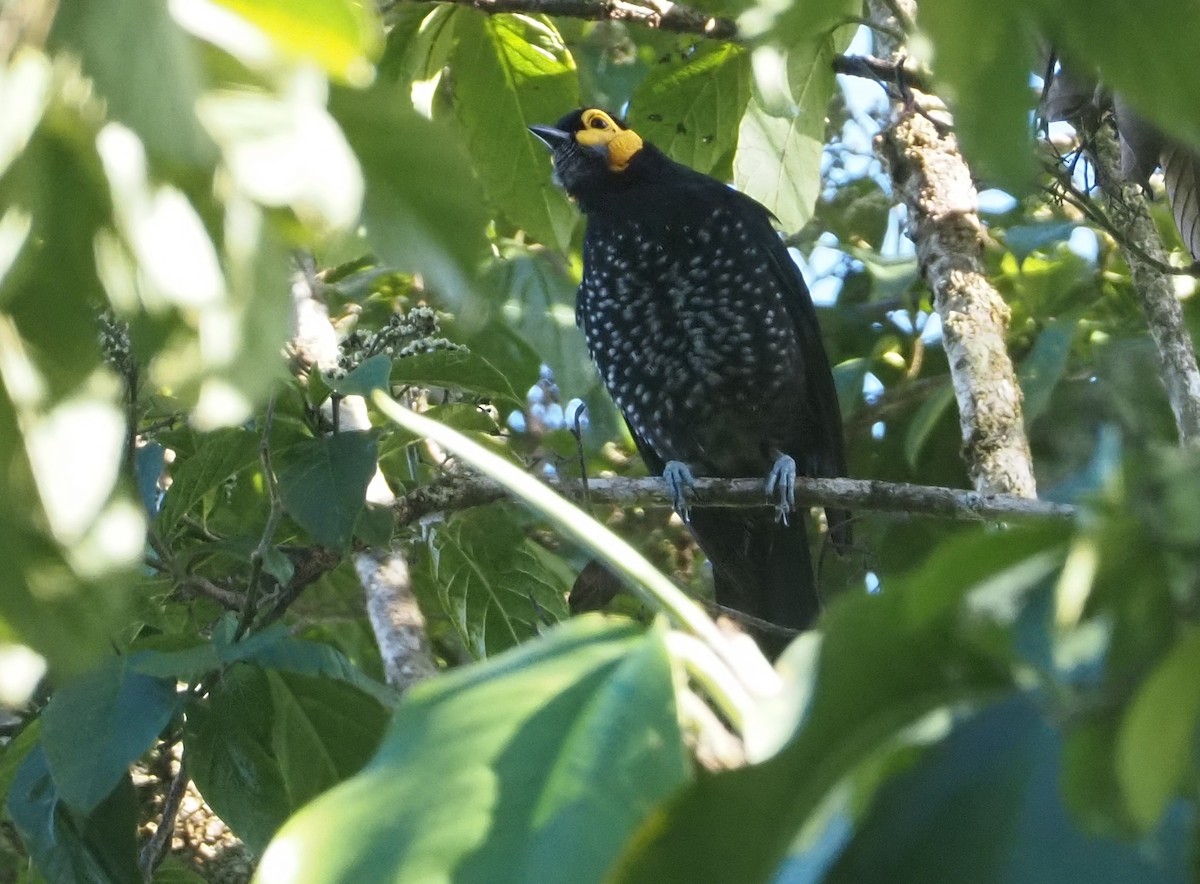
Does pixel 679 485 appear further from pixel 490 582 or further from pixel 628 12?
pixel 628 12

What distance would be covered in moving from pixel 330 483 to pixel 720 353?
76.1 inches

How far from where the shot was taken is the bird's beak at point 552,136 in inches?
130

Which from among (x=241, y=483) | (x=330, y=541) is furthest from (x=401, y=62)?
(x=330, y=541)

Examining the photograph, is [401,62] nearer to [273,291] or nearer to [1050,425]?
[1050,425]

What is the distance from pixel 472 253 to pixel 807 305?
3474mm

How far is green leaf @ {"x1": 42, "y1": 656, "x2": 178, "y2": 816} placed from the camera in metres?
1.66

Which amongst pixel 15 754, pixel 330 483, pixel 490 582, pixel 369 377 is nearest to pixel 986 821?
pixel 369 377

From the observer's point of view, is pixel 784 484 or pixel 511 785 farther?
pixel 784 484

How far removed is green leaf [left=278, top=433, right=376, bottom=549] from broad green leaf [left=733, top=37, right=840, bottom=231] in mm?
1031

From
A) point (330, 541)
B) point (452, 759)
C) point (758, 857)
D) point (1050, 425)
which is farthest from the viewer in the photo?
point (1050, 425)

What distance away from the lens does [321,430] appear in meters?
2.40

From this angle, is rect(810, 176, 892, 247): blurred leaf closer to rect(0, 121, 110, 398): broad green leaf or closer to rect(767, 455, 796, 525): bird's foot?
rect(767, 455, 796, 525): bird's foot

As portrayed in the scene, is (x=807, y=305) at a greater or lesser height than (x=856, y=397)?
greater

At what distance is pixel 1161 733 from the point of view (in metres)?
0.53
